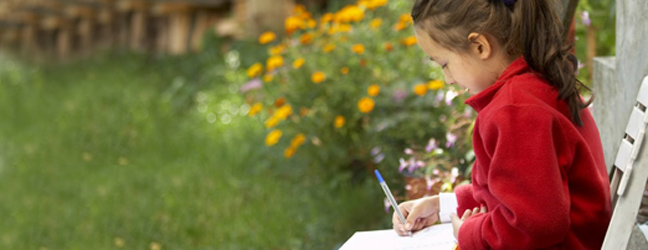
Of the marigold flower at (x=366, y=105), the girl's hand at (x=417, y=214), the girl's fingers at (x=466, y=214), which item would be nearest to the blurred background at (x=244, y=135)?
the marigold flower at (x=366, y=105)

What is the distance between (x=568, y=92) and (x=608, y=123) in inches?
24.9

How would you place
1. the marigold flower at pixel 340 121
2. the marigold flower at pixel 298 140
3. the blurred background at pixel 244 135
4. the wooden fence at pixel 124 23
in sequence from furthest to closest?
the wooden fence at pixel 124 23 < the marigold flower at pixel 298 140 < the marigold flower at pixel 340 121 < the blurred background at pixel 244 135

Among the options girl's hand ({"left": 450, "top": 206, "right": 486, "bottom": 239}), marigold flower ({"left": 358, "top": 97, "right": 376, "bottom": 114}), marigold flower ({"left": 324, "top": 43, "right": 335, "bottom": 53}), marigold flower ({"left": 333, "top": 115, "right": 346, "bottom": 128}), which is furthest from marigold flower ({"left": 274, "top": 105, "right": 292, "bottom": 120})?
girl's hand ({"left": 450, "top": 206, "right": 486, "bottom": 239})

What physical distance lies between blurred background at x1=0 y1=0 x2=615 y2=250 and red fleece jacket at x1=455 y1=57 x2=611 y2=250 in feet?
2.99

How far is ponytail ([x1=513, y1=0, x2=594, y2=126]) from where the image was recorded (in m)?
1.56

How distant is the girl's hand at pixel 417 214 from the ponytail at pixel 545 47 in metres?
0.40

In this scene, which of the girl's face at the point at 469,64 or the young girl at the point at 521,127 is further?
the girl's face at the point at 469,64

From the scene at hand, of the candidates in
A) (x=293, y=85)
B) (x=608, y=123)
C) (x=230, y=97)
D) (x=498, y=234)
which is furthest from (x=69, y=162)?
(x=498, y=234)

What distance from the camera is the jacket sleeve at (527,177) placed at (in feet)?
4.77

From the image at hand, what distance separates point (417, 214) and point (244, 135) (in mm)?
3238

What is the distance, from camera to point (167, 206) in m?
4.30

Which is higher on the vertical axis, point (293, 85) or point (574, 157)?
point (574, 157)

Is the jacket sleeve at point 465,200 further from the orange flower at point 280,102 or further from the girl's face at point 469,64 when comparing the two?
the orange flower at point 280,102

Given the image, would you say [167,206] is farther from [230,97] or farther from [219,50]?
[219,50]
